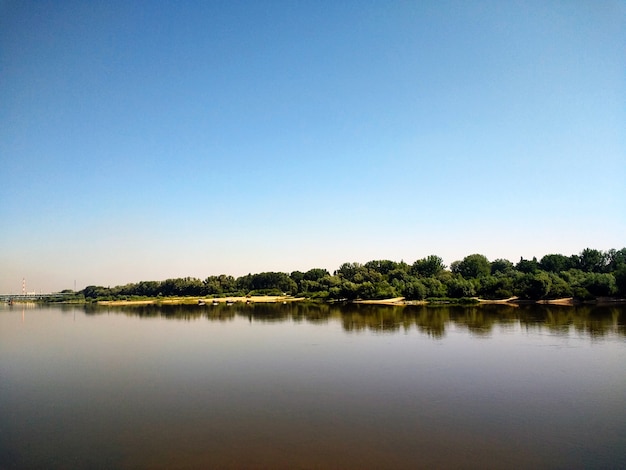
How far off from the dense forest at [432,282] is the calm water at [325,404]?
27.0 meters

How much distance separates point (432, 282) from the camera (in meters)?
63.2

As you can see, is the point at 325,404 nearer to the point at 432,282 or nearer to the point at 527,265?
the point at 432,282

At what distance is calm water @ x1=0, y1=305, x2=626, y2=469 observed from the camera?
9430 mm

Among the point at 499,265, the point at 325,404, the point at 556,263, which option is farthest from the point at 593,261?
the point at 325,404

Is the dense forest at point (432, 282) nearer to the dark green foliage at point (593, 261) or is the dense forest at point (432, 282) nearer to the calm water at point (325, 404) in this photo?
the dark green foliage at point (593, 261)

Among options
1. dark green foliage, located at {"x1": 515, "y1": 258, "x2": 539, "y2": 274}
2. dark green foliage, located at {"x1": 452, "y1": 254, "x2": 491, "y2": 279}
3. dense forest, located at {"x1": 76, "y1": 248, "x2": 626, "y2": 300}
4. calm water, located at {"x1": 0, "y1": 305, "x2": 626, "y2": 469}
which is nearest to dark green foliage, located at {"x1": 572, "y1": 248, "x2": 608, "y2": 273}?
dense forest, located at {"x1": 76, "y1": 248, "x2": 626, "y2": 300}

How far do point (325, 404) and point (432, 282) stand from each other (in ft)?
176

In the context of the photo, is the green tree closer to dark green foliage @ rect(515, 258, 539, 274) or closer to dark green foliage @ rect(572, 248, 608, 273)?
dark green foliage @ rect(515, 258, 539, 274)

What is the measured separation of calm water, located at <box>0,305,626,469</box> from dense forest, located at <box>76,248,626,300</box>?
2696 centimetres

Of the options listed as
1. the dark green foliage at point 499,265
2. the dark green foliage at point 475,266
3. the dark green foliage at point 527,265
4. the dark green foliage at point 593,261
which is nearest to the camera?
the dark green foliage at point 593,261

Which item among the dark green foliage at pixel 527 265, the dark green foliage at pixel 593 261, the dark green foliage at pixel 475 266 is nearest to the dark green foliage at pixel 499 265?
the dark green foliage at pixel 475 266

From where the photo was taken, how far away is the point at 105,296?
110 meters

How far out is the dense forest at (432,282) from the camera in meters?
49.2

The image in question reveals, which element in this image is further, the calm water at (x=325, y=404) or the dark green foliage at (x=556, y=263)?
the dark green foliage at (x=556, y=263)
